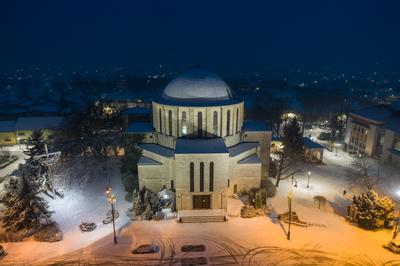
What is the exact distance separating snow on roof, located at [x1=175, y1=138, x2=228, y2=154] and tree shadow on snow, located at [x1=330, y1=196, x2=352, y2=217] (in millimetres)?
12679

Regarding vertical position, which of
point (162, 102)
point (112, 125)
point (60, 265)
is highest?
point (162, 102)

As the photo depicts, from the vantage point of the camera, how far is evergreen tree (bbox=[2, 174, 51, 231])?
23.3m

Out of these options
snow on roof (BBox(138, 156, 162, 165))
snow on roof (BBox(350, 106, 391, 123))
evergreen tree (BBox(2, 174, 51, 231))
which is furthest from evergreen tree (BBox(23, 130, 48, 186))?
snow on roof (BBox(350, 106, 391, 123))

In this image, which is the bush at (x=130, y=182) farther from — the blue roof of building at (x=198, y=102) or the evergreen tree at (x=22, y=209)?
the blue roof of building at (x=198, y=102)

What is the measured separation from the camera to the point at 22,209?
23.5 metres

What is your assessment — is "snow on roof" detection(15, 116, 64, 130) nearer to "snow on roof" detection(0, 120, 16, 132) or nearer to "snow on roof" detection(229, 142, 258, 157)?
"snow on roof" detection(0, 120, 16, 132)

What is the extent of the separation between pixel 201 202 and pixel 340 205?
14372 mm

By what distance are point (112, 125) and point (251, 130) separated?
821 inches

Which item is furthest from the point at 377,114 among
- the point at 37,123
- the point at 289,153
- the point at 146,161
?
the point at 37,123

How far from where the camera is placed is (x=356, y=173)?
118 feet

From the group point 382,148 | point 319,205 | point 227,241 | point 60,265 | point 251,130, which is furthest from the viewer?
point 382,148

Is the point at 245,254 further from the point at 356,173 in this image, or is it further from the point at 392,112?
the point at 392,112

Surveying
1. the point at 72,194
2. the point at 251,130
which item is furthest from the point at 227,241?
the point at 72,194

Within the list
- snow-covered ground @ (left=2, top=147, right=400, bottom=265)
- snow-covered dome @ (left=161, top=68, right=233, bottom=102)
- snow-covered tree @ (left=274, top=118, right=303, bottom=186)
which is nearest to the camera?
snow-covered ground @ (left=2, top=147, right=400, bottom=265)
